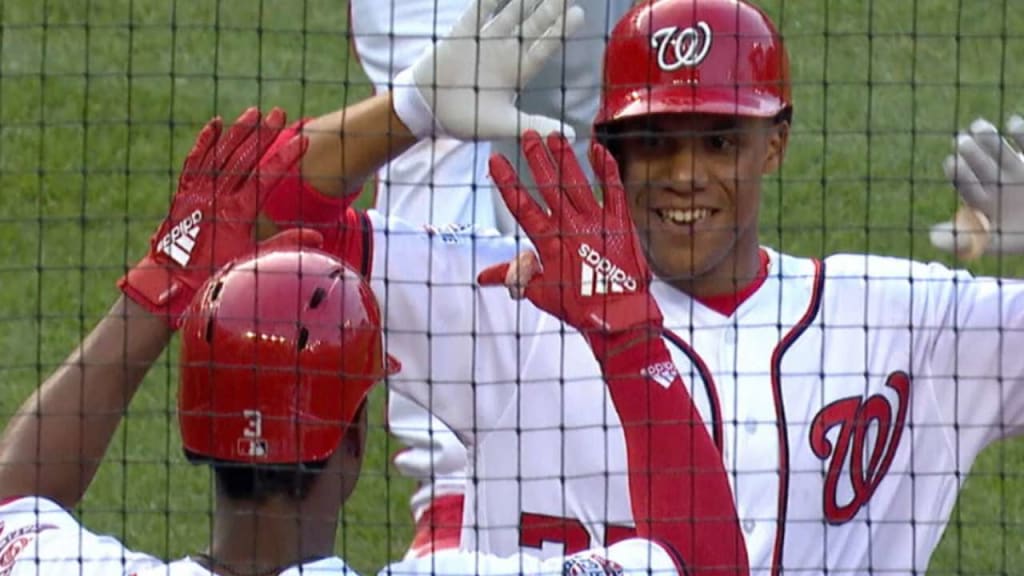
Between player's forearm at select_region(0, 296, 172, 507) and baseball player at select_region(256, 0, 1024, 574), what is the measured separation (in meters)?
0.70

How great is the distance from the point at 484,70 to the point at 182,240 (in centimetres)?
68

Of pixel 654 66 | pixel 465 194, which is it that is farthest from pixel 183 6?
pixel 654 66

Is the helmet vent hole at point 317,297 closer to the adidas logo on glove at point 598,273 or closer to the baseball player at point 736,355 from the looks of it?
the adidas logo on glove at point 598,273

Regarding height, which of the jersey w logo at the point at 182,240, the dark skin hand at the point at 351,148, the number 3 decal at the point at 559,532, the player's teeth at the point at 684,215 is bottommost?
the number 3 decal at the point at 559,532

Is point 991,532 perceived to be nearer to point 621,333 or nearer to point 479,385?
point 479,385

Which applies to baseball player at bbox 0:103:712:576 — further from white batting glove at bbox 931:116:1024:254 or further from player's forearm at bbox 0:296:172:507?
white batting glove at bbox 931:116:1024:254

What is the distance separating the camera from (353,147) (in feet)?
17.0

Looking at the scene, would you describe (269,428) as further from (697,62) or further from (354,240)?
(697,62)

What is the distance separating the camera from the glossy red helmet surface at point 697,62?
511 cm

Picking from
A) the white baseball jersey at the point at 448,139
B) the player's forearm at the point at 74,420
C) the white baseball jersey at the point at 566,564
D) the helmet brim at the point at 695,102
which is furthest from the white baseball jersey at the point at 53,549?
the white baseball jersey at the point at 448,139

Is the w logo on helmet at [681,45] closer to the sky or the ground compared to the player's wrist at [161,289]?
closer to the sky

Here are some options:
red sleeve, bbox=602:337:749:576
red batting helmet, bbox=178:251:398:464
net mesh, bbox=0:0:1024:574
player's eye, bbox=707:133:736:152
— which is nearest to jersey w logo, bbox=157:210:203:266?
red batting helmet, bbox=178:251:398:464

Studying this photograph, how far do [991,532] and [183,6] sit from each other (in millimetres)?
3615

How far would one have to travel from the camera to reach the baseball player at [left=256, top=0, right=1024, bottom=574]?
16.4 feet
